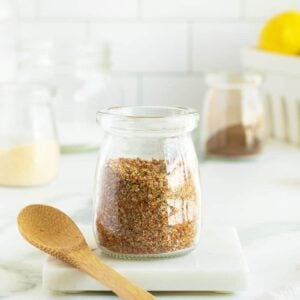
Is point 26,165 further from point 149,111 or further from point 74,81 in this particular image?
point 149,111

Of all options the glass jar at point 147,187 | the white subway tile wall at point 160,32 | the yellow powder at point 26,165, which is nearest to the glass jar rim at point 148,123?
the glass jar at point 147,187

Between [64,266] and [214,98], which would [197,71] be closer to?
[214,98]

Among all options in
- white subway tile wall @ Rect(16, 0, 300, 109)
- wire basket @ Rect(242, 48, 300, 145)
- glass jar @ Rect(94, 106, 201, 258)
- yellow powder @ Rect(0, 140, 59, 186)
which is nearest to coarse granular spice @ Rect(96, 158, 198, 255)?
glass jar @ Rect(94, 106, 201, 258)

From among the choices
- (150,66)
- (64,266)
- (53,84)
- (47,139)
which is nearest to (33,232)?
(64,266)

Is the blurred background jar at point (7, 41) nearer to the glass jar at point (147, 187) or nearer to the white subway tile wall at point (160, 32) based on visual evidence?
the white subway tile wall at point (160, 32)

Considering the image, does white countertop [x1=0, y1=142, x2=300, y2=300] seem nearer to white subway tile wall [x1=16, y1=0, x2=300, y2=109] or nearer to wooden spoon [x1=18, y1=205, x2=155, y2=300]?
wooden spoon [x1=18, y1=205, x2=155, y2=300]
